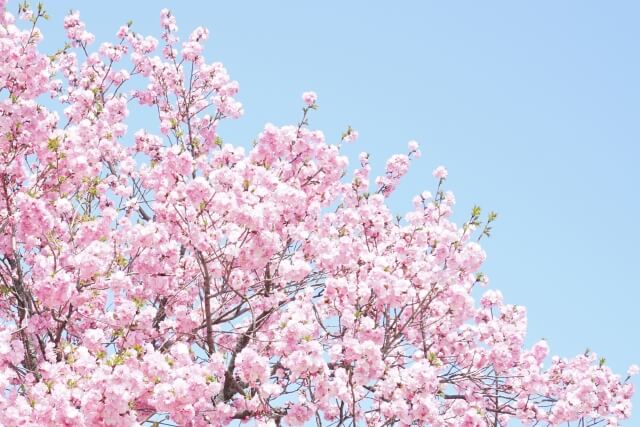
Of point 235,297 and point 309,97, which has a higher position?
point 309,97

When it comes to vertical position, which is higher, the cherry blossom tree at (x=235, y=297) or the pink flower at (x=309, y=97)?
the pink flower at (x=309, y=97)

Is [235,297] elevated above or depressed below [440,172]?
below

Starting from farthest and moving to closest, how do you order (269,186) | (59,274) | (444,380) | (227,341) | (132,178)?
(132,178)
(227,341)
(444,380)
(269,186)
(59,274)

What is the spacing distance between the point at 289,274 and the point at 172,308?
8.11ft

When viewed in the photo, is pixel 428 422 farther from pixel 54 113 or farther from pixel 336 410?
pixel 54 113

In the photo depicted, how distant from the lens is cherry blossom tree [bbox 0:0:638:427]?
331 inches

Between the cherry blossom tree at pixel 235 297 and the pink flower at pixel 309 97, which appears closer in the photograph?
the cherry blossom tree at pixel 235 297

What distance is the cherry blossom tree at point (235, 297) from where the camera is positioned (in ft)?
27.6

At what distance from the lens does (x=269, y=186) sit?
9.97 meters

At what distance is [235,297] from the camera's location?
1138 cm

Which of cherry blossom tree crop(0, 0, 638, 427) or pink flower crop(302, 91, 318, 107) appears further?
pink flower crop(302, 91, 318, 107)

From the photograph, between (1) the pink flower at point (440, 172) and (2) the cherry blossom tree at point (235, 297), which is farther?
(1) the pink flower at point (440, 172)

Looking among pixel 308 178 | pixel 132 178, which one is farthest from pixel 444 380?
pixel 132 178

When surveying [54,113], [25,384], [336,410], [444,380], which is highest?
[54,113]
